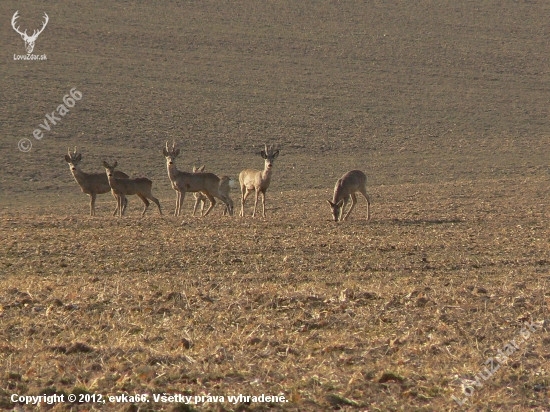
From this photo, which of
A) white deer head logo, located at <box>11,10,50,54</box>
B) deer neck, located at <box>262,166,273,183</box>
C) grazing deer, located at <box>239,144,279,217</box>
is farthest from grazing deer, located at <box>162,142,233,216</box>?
white deer head logo, located at <box>11,10,50,54</box>

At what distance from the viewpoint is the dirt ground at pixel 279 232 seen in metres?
6.71

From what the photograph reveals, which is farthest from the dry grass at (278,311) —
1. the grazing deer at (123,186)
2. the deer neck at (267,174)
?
the grazing deer at (123,186)

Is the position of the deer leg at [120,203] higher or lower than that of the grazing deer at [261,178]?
lower

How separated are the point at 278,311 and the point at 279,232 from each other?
710cm

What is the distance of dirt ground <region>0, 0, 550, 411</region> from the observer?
22.0ft

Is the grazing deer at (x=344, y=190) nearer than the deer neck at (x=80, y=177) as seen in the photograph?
Yes

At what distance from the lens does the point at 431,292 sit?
391 inches

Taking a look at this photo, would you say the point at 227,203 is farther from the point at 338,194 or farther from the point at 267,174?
the point at 338,194

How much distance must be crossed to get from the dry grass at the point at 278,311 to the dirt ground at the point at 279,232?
0.04 metres

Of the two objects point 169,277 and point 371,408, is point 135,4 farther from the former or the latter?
point 371,408

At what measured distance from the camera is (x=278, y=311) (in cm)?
896

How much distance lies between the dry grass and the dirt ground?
0.12 ft

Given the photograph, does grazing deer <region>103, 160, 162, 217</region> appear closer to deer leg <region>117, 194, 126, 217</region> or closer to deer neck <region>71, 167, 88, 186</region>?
deer leg <region>117, 194, 126, 217</region>

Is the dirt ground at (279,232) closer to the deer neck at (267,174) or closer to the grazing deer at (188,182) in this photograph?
the deer neck at (267,174)
